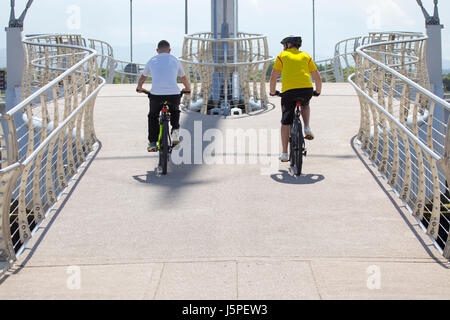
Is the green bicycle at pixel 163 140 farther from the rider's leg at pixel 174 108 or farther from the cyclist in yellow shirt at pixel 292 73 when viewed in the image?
the cyclist in yellow shirt at pixel 292 73

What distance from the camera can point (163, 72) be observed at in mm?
8531

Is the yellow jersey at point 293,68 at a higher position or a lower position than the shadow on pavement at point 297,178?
higher

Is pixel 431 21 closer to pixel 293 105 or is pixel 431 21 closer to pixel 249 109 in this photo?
pixel 249 109

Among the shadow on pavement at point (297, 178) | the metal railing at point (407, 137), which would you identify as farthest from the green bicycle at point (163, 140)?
the metal railing at point (407, 137)

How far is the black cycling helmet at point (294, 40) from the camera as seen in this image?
8.24 meters

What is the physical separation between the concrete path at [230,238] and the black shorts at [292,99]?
2.19 ft

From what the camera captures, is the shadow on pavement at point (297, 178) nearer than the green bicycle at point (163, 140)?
Yes

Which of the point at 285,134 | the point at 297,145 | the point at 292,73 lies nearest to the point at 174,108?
the point at 285,134

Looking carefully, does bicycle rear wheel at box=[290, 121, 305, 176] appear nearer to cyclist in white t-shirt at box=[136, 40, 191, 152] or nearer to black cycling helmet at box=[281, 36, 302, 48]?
black cycling helmet at box=[281, 36, 302, 48]

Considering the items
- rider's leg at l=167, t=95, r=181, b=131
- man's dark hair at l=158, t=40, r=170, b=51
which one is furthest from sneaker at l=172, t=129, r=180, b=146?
man's dark hair at l=158, t=40, r=170, b=51

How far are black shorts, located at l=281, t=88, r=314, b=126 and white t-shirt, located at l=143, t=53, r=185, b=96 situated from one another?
1.32 m

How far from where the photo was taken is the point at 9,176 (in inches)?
212
